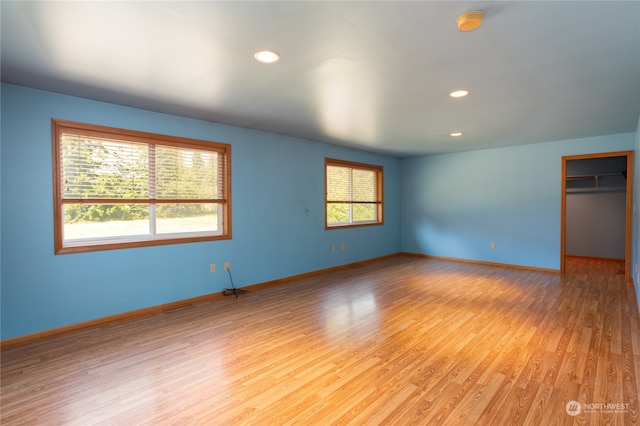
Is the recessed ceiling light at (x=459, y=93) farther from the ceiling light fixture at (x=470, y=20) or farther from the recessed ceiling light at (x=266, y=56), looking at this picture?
the recessed ceiling light at (x=266, y=56)

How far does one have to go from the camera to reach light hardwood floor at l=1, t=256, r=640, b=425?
1.90m

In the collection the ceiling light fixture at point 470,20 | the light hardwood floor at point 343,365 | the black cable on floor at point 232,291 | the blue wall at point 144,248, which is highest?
the ceiling light fixture at point 470,20

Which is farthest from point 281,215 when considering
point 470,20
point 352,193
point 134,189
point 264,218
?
point 470,20

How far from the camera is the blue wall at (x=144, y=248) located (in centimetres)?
287

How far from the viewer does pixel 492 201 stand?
20.6ft

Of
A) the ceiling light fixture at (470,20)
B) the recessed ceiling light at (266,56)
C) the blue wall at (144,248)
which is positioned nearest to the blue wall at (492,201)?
the blue wall at (144,248)

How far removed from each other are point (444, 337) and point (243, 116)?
3283 millimetres

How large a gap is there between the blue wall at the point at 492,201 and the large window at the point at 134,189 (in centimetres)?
464

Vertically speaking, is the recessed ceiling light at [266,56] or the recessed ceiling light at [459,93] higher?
the recessed ceiling light at [459,93]

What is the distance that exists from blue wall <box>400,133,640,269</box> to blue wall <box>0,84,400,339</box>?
2.36m

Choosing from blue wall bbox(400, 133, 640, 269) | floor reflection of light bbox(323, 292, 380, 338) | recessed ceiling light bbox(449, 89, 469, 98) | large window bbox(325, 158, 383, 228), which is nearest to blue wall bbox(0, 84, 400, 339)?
large window bbox(325, 158, 383, 228)

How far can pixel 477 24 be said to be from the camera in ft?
6.00

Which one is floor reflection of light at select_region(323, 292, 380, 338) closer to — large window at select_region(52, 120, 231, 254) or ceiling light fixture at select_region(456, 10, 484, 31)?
large window at select_region(52, 120, 231, 254)

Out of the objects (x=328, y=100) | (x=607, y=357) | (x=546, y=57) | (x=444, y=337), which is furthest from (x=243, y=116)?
(x=607, y=357)
